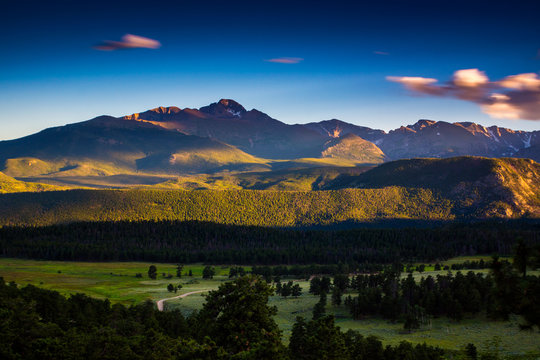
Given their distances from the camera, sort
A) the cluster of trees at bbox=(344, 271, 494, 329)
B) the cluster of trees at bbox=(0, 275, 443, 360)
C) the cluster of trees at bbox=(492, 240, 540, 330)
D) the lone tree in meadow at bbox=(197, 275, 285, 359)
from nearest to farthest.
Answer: the cluster of trees at bbox=(492, 240, 540, 330), the cluster of trees at bbox=(0, 275, 443, 360), the lone tree in meadow at bbox=(197, 275, 285, 359), the cluster of trees at bbox=(344, 271, 494, 329)

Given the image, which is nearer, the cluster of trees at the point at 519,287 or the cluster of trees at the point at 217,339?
the cluster of trees at the point at 519,287

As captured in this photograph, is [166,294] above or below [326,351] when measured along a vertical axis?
below

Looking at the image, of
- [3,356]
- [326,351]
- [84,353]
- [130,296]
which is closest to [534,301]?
[326,351]

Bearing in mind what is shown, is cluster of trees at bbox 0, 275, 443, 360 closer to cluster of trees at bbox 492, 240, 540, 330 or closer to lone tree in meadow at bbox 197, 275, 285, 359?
lone tree in meadow at bbox 197, 275, 285, 359

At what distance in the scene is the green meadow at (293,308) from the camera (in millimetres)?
81950

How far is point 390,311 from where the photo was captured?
10800cm

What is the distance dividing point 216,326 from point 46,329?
90.2 feet

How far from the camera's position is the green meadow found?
269 ft

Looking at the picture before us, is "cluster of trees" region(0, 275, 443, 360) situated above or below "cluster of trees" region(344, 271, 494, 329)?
above

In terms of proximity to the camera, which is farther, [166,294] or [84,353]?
[166,294]

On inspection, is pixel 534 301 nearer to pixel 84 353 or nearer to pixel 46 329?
pixel 84 353

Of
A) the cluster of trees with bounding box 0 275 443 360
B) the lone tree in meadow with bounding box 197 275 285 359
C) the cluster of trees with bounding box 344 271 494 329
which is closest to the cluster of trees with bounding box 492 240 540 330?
the cluster of trees with bounding box 0 275 443 360

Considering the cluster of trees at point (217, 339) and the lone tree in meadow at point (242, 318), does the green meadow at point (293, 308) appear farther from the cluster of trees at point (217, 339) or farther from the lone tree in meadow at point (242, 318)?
the lone tree in meadow at point (242, 318)

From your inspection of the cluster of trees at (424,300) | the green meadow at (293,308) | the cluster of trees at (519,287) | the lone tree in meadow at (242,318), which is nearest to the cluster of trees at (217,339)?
the lone tree in meadow at (242,318)
